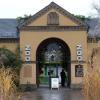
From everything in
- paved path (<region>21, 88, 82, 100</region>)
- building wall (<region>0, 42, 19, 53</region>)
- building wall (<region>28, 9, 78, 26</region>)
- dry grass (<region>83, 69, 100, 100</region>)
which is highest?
building wall (<region>28, 9, 78, 26</region>)

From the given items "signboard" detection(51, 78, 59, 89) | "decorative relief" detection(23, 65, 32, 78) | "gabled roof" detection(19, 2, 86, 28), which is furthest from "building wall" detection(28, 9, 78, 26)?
"signboard" detection(51, 78, 59, 89)

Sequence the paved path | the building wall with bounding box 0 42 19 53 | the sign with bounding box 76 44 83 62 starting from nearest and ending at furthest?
the paved path, the sign with bounding box 76 44 83 62, the building wall with bounding box 0 42 19 53

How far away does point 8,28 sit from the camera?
164ft

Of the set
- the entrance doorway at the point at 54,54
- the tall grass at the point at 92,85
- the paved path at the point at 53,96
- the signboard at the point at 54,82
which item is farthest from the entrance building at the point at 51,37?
the tall grass at the point at 92,85

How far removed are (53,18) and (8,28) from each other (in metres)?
7.37

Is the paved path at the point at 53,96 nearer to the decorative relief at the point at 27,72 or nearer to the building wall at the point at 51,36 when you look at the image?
the decorative relief at the point at 27,72

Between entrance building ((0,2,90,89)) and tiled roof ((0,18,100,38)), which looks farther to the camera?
tiled roof ((0,18,100,38))

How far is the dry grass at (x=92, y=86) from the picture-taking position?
13.8m

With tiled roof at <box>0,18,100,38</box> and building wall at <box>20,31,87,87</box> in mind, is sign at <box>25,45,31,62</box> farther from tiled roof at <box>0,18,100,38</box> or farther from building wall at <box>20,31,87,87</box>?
tiled roof at <box>0,18,100,38</box>

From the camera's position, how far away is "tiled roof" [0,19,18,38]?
46312 mm

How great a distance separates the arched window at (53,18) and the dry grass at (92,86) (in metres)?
30.2

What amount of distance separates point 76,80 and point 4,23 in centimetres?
1309

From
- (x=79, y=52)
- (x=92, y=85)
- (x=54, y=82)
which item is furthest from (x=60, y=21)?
(x=92, y=85)

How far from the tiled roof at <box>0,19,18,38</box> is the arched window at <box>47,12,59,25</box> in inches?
150
